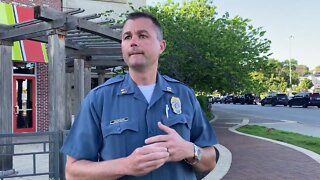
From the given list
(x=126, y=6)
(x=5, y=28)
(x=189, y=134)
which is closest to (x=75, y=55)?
(x=5, y=28)

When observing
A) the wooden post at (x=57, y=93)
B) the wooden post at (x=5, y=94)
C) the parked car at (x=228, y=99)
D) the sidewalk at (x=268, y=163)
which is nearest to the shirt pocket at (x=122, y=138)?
the wooden post at (x=57, y=93)

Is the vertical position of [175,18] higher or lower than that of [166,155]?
higher

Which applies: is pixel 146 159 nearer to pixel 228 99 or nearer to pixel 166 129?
pixel 166 129

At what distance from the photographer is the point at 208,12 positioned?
2031 cm

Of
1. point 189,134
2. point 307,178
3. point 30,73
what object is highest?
point 30,73

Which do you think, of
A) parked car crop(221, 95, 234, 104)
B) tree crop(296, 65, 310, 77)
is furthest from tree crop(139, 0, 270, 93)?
tree crop(296, 65, 310, 77)

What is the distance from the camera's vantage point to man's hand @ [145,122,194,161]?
1566 mm

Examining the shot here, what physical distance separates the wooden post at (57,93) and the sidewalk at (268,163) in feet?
9.54

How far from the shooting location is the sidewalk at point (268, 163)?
7.06 meters

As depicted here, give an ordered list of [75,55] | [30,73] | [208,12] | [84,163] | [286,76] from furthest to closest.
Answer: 1. [286,76]
2. [208,12]
3. [30,73]
4. [75,55]
5. [84,163]

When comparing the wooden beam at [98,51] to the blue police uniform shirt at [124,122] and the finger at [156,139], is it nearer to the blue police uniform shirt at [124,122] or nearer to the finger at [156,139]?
the blue police uniform shirt at [124,122]

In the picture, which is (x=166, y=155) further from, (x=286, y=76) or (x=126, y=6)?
→ (x=286, y=76)

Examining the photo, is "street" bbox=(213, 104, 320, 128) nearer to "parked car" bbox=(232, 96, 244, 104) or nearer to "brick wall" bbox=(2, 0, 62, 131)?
"brick wall" bbox=(2, 0, 62, 131)

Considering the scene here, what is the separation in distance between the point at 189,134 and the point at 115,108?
39cm
